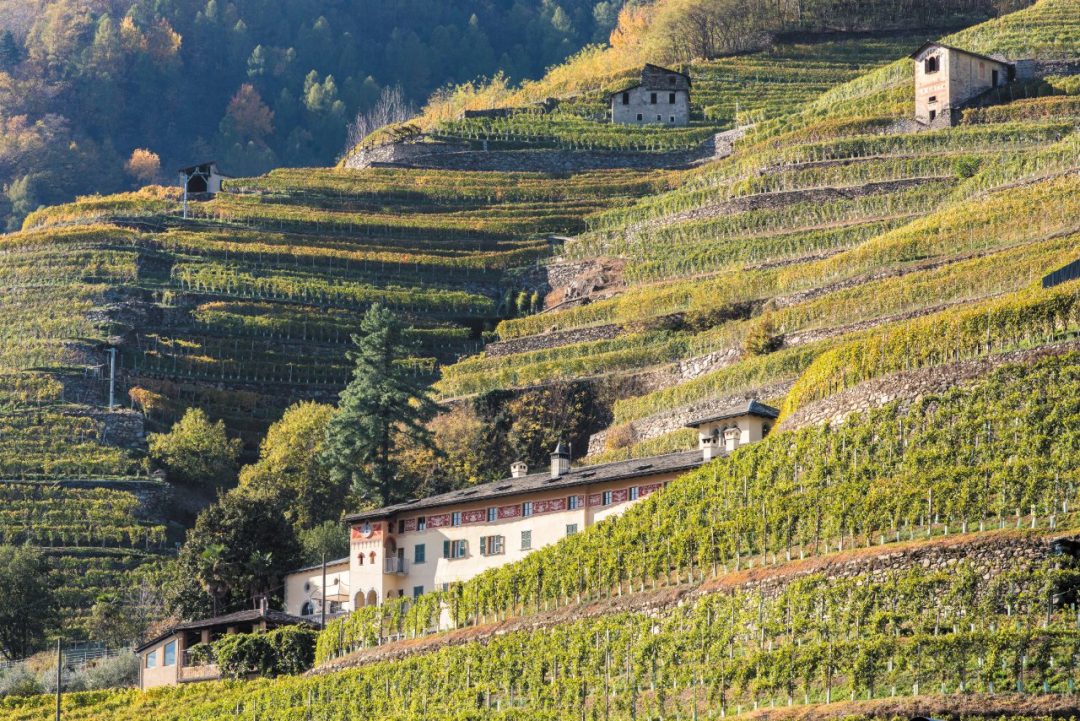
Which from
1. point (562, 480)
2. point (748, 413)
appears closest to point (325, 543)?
point (562, 480)

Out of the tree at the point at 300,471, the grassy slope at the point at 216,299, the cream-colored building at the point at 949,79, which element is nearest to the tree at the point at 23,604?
the grassy slope at the point at 216,299

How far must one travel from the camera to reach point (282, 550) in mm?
76312

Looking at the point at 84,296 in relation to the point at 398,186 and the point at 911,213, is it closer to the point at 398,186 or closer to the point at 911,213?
the point at 398,186

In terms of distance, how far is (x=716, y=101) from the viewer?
12812cm

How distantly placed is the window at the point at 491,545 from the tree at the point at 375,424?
11846 millimetres

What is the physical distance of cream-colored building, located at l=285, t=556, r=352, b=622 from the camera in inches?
2849

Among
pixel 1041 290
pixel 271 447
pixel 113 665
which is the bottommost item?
pixel 113 665

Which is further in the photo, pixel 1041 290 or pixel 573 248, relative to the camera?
pixel 573 248

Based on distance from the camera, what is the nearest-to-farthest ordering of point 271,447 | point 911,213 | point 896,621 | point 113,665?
point 896,621
point 113,665
point 271,447
point 911,213

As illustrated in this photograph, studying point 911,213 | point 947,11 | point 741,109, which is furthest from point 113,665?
point 947,11

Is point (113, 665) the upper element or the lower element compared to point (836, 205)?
lower

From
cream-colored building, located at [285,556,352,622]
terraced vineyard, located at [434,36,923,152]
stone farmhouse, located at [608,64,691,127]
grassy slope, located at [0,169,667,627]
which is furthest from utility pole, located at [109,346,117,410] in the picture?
stone farmhouse, located at [608,64,691,127]

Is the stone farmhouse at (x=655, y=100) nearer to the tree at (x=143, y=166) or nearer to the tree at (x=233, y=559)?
the tree at (x=233, y=559)

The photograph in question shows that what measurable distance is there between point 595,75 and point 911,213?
159 feet
